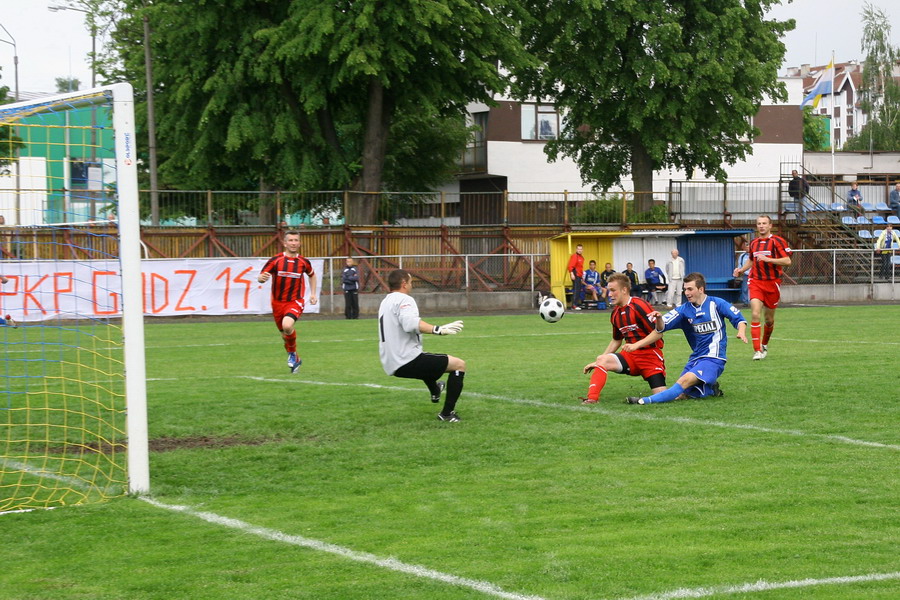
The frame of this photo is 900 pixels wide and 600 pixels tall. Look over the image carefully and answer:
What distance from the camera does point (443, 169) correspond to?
49250 millimetres

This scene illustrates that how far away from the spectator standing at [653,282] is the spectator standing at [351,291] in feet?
30.0

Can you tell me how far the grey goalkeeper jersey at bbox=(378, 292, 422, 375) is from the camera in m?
9.75

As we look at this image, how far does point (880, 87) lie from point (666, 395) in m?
71.9

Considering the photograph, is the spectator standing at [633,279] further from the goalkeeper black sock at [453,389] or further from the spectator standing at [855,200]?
the goalkeeper black sock at [453,389]

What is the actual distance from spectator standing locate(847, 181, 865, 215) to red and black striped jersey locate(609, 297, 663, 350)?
3101cm

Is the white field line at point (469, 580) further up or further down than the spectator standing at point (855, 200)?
further down

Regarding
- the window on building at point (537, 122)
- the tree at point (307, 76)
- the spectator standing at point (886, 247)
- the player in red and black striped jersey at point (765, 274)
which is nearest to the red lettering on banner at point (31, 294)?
the tree at point (307, 76)

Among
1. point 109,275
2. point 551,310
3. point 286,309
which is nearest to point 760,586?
point 551,310

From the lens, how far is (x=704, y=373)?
11.1 m

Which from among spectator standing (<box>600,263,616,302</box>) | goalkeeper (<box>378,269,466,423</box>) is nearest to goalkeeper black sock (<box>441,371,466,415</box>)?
goalkeeper (<box>378,269,466,423</box>)

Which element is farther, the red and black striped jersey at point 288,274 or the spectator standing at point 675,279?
the spectator standing at point 675,279

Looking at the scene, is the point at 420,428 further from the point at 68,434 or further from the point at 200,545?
the point at 200,545

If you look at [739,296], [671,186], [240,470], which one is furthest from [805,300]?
→ [240,470]

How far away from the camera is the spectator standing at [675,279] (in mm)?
32531
